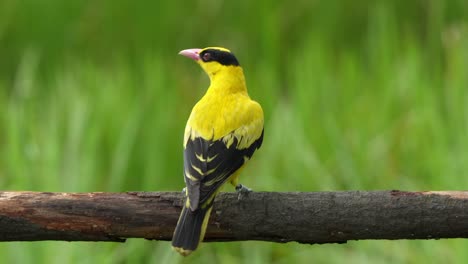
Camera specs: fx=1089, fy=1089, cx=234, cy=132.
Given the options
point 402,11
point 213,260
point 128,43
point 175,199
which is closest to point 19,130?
point 213,260

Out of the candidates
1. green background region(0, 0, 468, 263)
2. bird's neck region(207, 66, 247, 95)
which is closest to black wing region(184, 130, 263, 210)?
bird's neck region(207, 66, 247, 95)

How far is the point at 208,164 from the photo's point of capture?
4.03 meters

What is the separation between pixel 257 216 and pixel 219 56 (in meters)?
1.45

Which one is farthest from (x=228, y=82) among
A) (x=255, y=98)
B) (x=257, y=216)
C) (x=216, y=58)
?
(x=255, y=98)

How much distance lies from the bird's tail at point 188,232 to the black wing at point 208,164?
0.04 metres

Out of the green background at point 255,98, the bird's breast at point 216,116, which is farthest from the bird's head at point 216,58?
the green background at point 255,98

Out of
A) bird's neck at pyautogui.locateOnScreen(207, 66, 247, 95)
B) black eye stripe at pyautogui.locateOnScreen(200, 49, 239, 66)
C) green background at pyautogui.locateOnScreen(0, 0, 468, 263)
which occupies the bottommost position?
green background at pyautogui.locateOnScreen(0, 0, 468, 263)

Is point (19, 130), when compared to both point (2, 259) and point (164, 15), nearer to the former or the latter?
point (2, 259)

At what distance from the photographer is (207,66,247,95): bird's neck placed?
4.86 metres

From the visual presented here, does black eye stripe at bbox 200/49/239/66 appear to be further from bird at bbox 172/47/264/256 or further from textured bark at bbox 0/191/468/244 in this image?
textured bark at bbox 0/191/468/244

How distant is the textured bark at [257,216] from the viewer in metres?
3.59

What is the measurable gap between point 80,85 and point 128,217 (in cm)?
399

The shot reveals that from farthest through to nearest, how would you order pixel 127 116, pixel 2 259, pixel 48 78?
pixel 48 78 < pixel 127 116 < pixel 2 259

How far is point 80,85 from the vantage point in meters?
7.57
